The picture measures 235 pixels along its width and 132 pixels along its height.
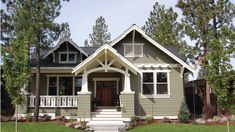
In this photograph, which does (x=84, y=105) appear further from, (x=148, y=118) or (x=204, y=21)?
(x=204, y=21)

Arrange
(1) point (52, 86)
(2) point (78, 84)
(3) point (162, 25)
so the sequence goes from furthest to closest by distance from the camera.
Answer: (3) point (162, 25) < (2) point (78, 84) < (1) point (52, 86)

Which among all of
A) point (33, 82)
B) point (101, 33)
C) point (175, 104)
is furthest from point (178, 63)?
point (101, 33)

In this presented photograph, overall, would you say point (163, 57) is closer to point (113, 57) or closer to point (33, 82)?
point (113, 57)

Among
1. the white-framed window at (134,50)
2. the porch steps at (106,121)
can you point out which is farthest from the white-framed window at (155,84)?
the porch steps at (106,121)

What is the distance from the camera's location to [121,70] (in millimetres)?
21906

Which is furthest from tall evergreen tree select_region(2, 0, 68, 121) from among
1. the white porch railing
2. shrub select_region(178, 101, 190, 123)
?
shrub select_region(178, 101, 190, 123)

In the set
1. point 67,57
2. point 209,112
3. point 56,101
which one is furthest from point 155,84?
point 56,101

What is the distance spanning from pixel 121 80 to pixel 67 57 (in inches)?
178

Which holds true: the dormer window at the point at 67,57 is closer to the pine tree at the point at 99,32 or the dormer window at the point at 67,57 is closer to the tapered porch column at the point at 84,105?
the tapered porch column at the point at 84,105

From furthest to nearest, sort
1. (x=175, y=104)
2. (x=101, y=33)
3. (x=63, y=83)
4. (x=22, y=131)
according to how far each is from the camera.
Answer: (x=101, y=33), (x=63, y=83), (x=175, y=104), (x=22, y=131)

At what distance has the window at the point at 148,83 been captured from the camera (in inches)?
927

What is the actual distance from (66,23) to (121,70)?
479 centimetres

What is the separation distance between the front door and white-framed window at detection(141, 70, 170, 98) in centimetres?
258

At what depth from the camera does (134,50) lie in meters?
24.2
